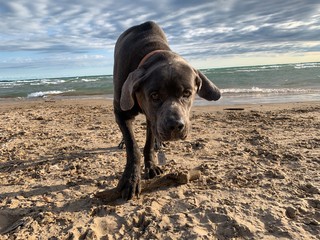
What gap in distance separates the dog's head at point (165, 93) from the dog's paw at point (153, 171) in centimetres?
79

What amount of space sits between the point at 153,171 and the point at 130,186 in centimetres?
68

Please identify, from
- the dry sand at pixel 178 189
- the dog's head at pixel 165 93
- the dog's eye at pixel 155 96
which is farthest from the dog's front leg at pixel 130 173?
the dog's eye at pixel 155 96

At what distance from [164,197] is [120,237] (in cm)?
74

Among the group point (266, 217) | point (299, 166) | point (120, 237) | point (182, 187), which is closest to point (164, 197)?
point (182, 187)

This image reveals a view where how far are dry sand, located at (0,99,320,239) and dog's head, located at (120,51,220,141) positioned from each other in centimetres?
70

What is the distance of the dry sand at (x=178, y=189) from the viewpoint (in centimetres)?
270

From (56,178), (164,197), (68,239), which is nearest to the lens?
(68,239)

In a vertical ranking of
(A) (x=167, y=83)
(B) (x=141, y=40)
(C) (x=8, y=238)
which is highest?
(B) (x=141, y=40)

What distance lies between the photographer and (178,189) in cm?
344

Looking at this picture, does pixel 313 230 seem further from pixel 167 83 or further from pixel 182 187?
pixel 167 83

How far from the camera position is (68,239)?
2.61 meters

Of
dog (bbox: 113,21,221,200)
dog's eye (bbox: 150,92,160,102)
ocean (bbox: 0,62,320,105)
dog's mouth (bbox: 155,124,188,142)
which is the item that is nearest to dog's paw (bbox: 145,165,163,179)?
dog (bbox: 113,21,221,200)

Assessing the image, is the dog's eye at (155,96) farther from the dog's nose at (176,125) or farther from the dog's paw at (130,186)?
the dog's paw at (130,186)

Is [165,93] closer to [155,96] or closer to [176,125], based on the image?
[155,96]
